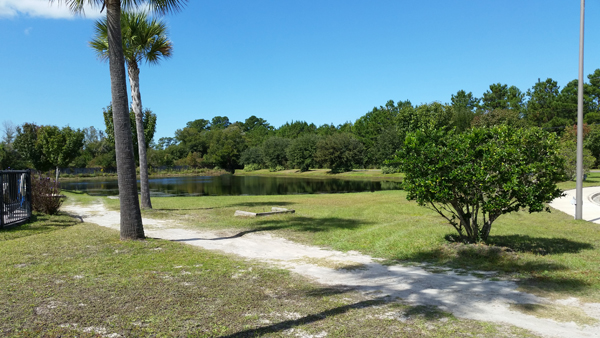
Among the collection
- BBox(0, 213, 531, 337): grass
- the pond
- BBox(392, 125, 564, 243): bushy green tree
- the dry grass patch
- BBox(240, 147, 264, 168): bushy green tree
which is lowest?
the pond

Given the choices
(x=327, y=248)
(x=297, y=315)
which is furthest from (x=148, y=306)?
(x=327, y=248)

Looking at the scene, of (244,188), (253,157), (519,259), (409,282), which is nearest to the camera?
(409,282)

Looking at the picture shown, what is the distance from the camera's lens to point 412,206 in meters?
16.9

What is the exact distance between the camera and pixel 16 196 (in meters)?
12.5

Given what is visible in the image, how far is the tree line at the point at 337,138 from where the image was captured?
110 feet

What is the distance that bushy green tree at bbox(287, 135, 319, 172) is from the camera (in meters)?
83.8

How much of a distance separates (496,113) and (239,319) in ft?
186

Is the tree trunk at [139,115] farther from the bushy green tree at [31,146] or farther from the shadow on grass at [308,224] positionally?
the bushy green tree at [31,146]

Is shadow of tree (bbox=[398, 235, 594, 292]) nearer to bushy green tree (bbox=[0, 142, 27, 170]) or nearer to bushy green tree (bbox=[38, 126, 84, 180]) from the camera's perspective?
bushy green tree (bbox=[38, 126, 84, 180])

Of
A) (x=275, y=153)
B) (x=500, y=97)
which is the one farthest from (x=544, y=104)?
(x=275, y=153)

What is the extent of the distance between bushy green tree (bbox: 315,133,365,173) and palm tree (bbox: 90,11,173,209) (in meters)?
60.5

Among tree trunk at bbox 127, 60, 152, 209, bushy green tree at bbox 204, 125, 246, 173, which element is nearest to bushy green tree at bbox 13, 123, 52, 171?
tree trunk at bbox 127, 60, 152, 209

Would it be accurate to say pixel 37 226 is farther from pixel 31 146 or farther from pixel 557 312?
pixel 31 146

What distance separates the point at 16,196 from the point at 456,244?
1300 centimetres
